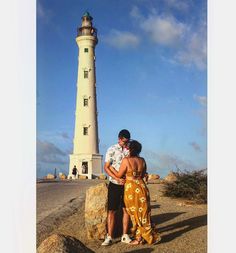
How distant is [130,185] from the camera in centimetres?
Result: 505

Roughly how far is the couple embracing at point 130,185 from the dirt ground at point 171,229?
0.44ft

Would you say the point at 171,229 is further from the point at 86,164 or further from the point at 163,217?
the point at 86,164

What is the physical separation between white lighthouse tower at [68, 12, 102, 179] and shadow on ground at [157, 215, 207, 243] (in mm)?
10626

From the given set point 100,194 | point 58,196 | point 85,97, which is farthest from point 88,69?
point 100,194

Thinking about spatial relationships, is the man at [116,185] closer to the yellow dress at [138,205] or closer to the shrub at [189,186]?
the yellow dress at [138,205]

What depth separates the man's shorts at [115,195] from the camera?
516 cm

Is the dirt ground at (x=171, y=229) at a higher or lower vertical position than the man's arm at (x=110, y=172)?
lower

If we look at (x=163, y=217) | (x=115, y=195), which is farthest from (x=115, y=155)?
(x=163, y=217)

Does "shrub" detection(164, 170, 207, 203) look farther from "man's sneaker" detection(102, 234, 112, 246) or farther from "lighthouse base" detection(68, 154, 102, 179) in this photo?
"lighthouse base" detection(68, 154, 102, 179)

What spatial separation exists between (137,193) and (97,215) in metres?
0.68

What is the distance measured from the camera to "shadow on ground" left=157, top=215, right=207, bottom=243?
5372 mm

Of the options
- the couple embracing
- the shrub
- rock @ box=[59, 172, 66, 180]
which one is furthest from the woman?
rock @ box=[59, 172, 66, 180]

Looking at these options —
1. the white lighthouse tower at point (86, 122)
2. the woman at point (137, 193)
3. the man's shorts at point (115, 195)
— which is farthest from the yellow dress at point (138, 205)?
the white lighthouse tower at point (86, 122)
